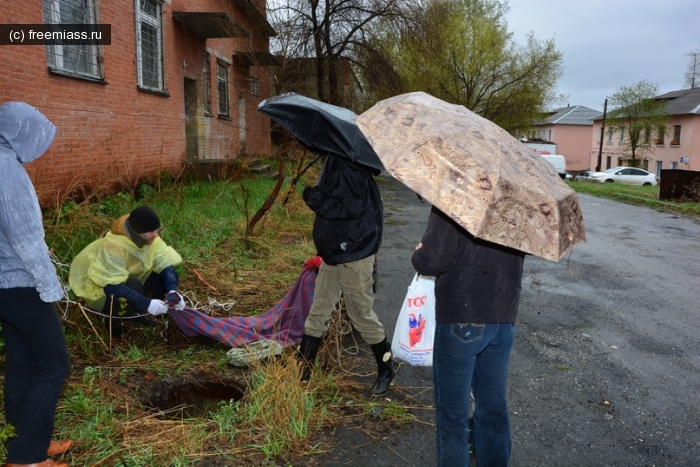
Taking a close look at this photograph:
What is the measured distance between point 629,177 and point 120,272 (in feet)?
119

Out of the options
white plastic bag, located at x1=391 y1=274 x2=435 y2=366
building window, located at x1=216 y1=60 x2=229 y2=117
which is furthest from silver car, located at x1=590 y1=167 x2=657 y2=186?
white plastic bag, located at x1=391 y1=274 x2=435 y2=366

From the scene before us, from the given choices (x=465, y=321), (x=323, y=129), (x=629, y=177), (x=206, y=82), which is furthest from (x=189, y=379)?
(x=629, y=177)

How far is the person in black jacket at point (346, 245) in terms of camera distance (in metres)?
3.39

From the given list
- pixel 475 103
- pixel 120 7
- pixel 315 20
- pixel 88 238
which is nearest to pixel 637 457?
pixel 88 238

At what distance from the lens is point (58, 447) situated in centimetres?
275

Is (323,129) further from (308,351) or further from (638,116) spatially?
(638,116)

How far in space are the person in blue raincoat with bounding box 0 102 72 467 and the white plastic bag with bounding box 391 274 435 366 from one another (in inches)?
68.8

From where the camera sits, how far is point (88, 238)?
18.5ft

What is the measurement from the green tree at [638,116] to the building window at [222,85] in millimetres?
34217

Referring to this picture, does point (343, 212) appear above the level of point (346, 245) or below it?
above

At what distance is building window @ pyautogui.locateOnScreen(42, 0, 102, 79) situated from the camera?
7.64m

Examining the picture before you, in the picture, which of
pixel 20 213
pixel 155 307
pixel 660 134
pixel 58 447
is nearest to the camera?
pixel 20 213

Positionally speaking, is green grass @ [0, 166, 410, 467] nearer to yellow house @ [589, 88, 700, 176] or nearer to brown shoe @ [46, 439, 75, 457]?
brown shoe @ [46, 439, 75, 457]

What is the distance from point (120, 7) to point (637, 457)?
1041 centimetres
